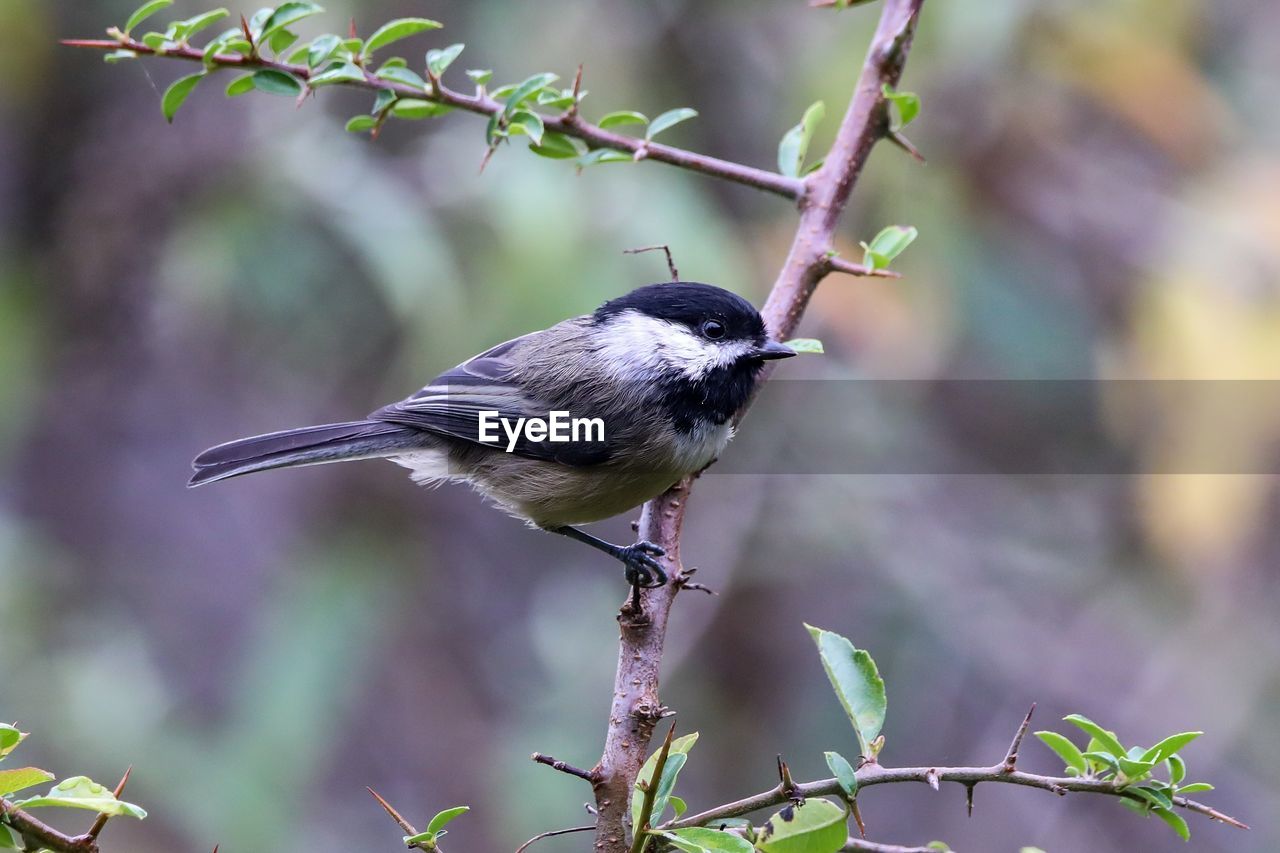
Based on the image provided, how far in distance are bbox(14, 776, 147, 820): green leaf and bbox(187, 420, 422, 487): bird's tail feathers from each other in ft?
3.93

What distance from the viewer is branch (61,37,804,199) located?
6.02ft

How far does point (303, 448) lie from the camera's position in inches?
107

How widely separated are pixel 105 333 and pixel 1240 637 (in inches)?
188

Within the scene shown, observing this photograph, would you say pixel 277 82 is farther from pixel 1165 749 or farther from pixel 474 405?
pixel 1165 749

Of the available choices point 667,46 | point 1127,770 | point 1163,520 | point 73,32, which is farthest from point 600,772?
point 73,32

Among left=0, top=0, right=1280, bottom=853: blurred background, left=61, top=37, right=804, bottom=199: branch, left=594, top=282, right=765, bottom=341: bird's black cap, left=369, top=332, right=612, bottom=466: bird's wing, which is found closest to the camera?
left=61, top=37, right=804, bottom=199: branch

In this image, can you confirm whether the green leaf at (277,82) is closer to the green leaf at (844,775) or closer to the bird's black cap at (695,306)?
the bird's black cap at (695,306)

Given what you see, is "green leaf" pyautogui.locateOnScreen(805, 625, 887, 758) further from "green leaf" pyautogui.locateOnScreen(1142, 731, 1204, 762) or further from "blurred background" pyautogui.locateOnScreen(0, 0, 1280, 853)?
"blurred background" pyautogui.locateOnScreen(0, 0, 1280, 853)

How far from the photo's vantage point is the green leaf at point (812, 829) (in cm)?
136

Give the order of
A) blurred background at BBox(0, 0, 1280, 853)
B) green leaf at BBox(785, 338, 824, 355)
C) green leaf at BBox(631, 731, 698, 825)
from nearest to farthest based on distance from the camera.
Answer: green leaf at BBox(631, 731, 698, 825) → green leaf at BBox(785, 338, 824, 355) → blurred background at BBox(0, 0, 1280, 853)

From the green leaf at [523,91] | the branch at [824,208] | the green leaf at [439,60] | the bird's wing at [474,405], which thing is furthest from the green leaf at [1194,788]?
the bird's wing at [474,405]

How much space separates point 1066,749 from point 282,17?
150cm

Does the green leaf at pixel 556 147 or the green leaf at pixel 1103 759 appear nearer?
the green leaf at pixel 1103 759

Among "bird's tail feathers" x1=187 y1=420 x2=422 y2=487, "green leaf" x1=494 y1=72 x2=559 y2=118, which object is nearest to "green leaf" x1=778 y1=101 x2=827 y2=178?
"green leaf" x1=494 y1=72 x2=559 y2=118
